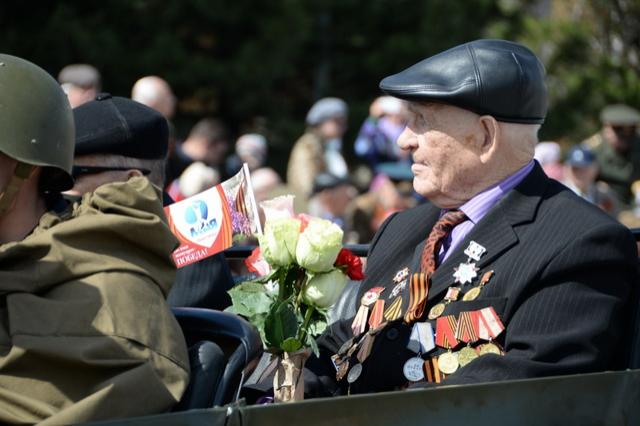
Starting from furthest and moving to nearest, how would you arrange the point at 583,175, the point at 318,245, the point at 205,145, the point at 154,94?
the point at 583,175 → the point at 205,145 → the point at 154,94 → the point at 318,245

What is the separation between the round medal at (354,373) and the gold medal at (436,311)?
0.94 ft

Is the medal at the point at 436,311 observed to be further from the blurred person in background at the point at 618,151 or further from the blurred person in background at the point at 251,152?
the blurred person in background at the point at 618,151

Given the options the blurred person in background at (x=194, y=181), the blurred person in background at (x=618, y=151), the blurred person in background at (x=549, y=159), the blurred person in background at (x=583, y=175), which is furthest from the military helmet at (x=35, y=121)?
the blurred person in background at (x=618, y=151)

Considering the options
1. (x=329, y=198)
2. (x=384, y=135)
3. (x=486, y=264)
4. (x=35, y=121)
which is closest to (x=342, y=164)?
(x=384, y=135)

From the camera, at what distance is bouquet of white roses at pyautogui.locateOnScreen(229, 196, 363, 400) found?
3.65 meters

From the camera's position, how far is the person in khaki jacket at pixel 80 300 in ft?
9.25

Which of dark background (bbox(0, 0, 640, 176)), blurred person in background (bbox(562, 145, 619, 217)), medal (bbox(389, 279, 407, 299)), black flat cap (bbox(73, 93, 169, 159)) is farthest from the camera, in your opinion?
dark background (bbox(0, 0, 640, 176))

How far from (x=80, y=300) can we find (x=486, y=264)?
148cm

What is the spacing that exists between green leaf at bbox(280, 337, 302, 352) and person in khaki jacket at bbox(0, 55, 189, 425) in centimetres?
→ 62

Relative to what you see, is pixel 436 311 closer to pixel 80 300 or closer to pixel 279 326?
pixel 279 326

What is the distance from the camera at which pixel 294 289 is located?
149 inches

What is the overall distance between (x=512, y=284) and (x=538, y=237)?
0.61 ft

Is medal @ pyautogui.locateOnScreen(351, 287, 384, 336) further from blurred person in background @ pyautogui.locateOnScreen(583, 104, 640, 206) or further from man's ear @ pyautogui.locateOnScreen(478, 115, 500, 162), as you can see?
blurred person in background @ pyautogui.locateOnScreen(583, 104, 640, 206)

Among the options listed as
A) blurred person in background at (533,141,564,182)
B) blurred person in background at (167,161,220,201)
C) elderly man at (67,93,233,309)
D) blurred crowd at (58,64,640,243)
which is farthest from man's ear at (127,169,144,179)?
blurred person in background at (533,141,564,182)
